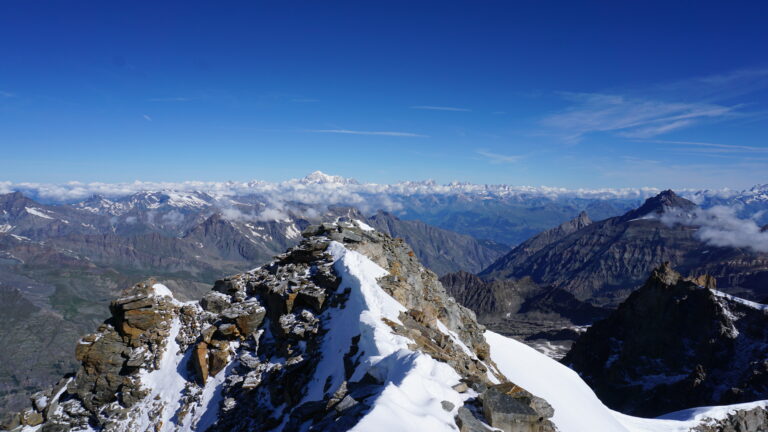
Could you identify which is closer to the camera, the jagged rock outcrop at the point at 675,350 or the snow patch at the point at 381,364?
the snow patch at the point at 381,364

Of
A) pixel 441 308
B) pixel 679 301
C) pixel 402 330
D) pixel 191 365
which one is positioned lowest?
pixel 679 301

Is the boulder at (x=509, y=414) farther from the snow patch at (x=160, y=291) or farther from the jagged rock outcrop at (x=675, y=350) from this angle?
the jagged rock outcrop at (x=675, y=350)

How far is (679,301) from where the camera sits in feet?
368

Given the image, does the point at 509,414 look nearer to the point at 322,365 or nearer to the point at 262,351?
the point at 322,365

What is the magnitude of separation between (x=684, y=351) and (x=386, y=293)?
114 m

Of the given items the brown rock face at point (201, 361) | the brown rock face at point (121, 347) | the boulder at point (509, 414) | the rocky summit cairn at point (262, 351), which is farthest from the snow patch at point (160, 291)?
the boulder at point (509, 414)

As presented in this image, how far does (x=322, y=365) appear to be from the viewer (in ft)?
79.8

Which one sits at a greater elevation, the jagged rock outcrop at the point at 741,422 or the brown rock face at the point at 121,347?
the brown rock face at the point at 121,347

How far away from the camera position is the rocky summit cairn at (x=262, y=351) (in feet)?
72.4

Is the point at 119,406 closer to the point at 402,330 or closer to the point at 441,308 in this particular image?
the point at 402,330

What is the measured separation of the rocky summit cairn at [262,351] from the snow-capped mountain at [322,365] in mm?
117

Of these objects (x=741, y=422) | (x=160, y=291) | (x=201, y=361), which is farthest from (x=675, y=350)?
(x=160, y=291)

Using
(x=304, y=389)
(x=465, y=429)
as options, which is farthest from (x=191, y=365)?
(x=465, y=429)

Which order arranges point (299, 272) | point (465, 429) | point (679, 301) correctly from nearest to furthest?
point (465, 429) < point (299, 272) < point (679, 301)
